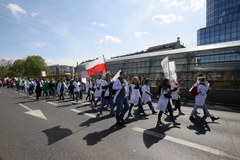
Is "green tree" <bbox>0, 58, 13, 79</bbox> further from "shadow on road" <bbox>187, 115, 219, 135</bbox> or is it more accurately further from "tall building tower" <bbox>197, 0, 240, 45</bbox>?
"shadow on road" <bbox>187, 115, 219, 135</bbox>

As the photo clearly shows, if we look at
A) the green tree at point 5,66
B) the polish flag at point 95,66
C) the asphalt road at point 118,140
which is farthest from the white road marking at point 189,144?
the green tree at point 5,66

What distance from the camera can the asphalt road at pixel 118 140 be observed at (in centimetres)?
482

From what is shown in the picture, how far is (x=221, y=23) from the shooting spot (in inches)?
2124

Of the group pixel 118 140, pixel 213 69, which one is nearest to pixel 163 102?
pixel 118 140

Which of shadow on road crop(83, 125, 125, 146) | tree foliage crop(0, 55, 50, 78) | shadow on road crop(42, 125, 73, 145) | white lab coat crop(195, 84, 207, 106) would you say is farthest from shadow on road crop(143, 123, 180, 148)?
tree foliage crop(0, 55, 50, 78)

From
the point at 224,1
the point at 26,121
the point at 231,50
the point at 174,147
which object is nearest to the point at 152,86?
the point at 231,50

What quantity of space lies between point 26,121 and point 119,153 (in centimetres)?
506

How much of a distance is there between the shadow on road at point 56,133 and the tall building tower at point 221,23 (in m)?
49.8

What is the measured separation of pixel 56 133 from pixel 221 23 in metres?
56.4

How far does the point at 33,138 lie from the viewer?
616 centimetres

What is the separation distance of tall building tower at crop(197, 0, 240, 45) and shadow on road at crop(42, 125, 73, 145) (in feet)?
164

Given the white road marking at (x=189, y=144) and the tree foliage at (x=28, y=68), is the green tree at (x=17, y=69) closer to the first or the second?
the tree foliage at (x=28, y=68)

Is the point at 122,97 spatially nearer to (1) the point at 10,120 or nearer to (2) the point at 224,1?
(1) the point at 10,120

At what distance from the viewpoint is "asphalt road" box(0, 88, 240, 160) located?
4.82 m
